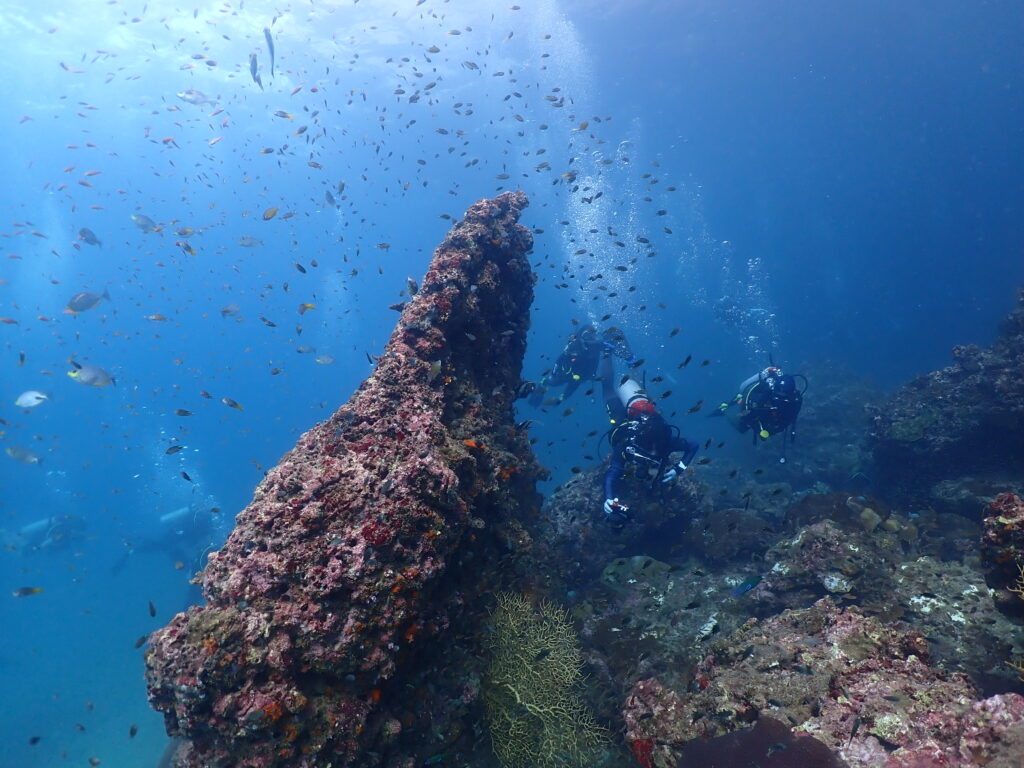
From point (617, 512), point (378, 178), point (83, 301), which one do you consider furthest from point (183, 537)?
point (378, 178)

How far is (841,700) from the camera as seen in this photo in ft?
12.7

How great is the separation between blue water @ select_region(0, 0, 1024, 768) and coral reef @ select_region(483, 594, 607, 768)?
7.59 meters

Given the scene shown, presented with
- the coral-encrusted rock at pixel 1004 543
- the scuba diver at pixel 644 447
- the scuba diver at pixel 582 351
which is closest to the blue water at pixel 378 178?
the scuba diver at pixel 582 351

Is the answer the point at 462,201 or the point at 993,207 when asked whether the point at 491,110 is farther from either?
the point at 993,207

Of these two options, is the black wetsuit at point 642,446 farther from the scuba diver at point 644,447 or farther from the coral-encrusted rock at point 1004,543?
the coral-encrusted rock at point 1004,543

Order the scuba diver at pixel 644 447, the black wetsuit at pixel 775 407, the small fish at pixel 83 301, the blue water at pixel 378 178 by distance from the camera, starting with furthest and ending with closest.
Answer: the blue water at pixel 378 178 → the small fish at pixel 83 301 → the black wetsuit at pixel 775 407 → the scuba diver at pixel 644 447

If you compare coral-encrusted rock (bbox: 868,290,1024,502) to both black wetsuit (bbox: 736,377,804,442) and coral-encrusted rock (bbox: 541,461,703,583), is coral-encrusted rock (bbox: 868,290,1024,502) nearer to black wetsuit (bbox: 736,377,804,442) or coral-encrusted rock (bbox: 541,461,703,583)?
black wetsuit (bbox: 736,377,804,442)

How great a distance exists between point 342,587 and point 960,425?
1499 centimetres

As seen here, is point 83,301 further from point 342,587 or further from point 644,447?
point 644,447

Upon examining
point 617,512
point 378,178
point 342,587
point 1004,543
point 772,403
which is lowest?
point 1004,543

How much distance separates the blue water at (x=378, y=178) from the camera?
26.0 meters

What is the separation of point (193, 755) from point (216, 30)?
38936 millimetres

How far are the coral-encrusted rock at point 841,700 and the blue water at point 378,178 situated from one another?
7778 mm

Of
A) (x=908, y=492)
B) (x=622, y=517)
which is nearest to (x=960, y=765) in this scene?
(x=622, y=517)
